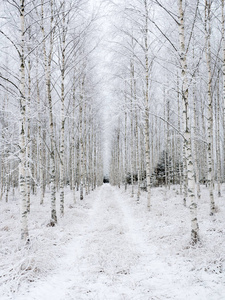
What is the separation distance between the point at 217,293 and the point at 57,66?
31.2ft

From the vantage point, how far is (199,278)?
11.4 ft

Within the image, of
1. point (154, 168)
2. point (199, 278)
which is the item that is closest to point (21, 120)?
point (199, 278)

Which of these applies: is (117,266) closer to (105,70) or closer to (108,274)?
(108,274)

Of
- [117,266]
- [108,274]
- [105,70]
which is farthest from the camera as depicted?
[105,70]

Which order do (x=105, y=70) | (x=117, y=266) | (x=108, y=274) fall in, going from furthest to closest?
(x=105, y=70) → (x=117, y=266) → (x=108, y=274)

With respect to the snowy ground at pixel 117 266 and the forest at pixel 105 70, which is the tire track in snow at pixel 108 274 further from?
the forest at pixel 105 70

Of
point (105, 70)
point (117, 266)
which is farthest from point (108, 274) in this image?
point (105, 70)

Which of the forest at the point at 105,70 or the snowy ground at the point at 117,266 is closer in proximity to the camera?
the snowy ground at the point at 117,266

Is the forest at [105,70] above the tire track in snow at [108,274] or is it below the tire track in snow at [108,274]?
above

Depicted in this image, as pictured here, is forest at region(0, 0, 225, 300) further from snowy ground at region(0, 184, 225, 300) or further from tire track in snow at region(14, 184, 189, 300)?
tire track in snow at region(14, 184, 189, 300)

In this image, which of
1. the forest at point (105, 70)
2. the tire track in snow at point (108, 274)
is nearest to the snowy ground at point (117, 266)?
the tire track in snow at point (108, 274)

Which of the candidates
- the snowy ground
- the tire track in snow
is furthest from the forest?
the tire track in snow

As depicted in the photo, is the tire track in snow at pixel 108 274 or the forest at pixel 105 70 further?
the forest at pixel 105 70

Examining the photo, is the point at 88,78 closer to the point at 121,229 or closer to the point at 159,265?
the point at 121,229
